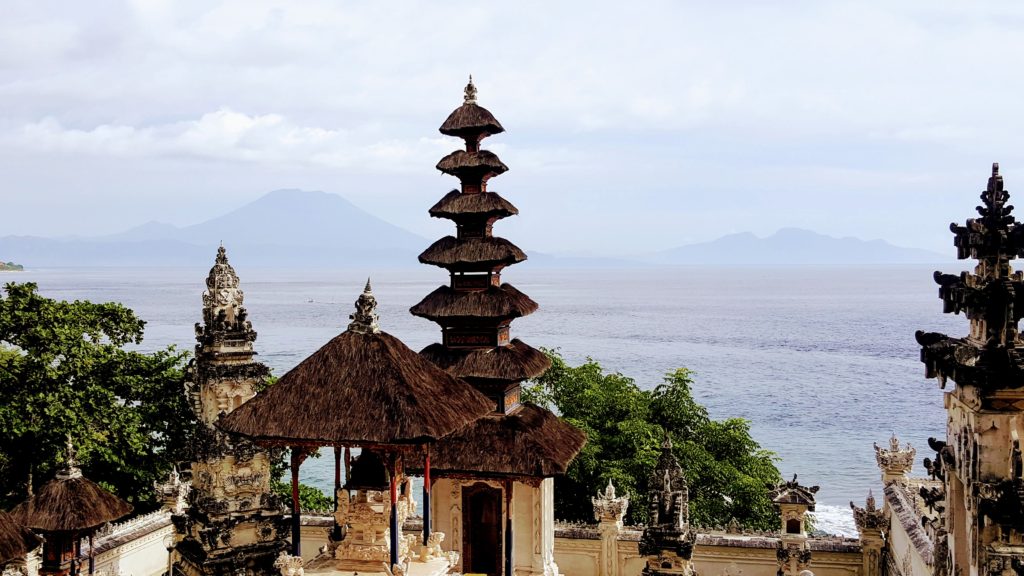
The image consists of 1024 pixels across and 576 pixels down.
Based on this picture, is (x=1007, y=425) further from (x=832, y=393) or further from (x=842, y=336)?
(x=842, y=336)

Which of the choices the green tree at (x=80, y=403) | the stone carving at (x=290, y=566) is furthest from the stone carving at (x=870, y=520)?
the green tree at (x=80, y=403)

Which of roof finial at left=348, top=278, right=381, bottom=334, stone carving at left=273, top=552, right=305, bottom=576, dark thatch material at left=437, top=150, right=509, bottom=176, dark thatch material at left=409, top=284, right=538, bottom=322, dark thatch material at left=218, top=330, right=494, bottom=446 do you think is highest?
dark thatch material at left=437, top=150, right=509, bottom=176

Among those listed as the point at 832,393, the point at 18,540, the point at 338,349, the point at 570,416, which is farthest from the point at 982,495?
the point at 832,393

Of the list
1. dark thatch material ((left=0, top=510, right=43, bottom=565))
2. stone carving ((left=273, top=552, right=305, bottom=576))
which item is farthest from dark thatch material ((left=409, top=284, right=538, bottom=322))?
dark thatch material ((left=0, top=510, right=43, bottom=565))

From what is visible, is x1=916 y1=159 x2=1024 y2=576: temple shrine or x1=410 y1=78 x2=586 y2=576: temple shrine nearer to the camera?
x1=916 y1=159 x2=1024 y2=576: temple shrine

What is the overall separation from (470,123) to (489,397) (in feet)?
23.2

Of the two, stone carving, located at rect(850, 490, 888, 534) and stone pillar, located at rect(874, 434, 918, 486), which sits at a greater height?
stone pillar, located at rect(874, 434, 918, 486)

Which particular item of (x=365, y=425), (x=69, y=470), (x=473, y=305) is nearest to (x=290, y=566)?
(x=365, y=425)

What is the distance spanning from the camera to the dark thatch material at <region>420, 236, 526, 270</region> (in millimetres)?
20453

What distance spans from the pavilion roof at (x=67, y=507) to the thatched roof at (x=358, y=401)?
588 cm

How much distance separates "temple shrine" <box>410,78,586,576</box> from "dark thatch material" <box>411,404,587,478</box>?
0.08 ft

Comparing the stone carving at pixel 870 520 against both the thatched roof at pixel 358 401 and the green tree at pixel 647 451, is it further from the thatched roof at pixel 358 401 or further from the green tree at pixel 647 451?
the thatched roof at pixel 358 401

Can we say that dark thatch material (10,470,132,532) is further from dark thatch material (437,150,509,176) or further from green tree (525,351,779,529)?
green tree (525,351,779,529)

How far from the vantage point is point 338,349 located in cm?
1459
